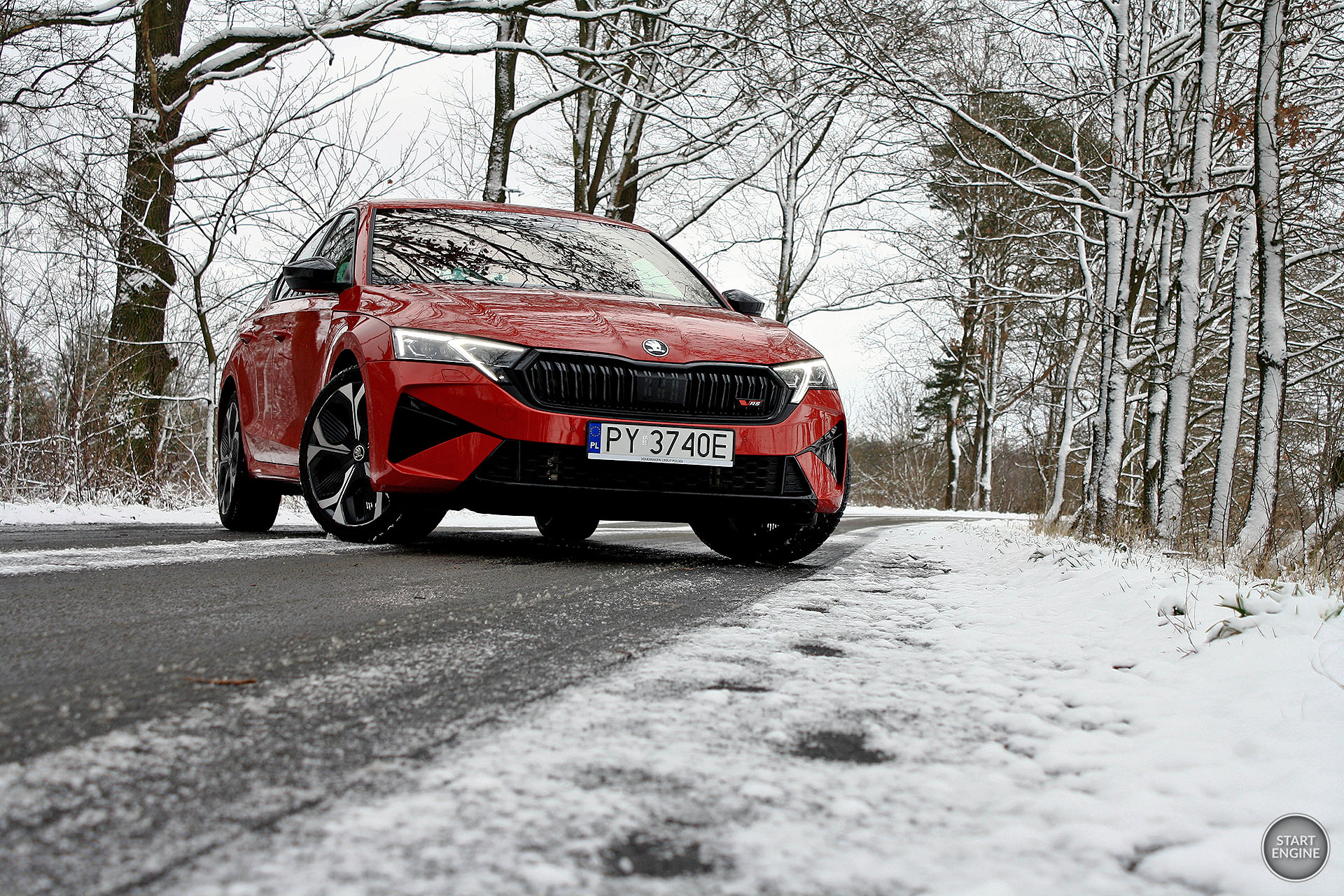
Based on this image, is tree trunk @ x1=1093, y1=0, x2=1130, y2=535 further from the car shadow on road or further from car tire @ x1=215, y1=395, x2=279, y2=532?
car tire @ x1=215, y1=395, x2=279, y2=532

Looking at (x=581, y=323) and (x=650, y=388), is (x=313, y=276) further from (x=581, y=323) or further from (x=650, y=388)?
(x=650, y=388)

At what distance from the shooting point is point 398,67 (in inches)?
476

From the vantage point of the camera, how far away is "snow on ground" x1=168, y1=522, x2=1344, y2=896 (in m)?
0.98

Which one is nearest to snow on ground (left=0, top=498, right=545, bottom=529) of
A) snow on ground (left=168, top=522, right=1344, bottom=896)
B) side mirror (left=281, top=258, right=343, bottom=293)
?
side mirror (left=281, top=258, right=343, bottom=293)

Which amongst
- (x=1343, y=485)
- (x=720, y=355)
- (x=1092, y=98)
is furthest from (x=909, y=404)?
(x=720, y=355)

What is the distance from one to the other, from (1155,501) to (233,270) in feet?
35.1

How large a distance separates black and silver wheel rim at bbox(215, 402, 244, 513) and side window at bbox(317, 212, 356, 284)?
106cm

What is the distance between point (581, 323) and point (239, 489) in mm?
2759

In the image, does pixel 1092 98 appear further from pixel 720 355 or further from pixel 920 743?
pixel 920 743

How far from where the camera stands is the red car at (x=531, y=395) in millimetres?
3789

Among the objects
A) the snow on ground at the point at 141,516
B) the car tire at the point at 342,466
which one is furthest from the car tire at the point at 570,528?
the car tire at the point at 342,466

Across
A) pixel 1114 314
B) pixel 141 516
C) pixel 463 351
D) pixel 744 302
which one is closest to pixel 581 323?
pixel 463 351

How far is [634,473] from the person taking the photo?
3902 mm

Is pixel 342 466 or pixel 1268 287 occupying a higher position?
pixel 1268 287
